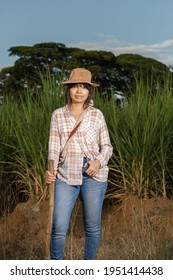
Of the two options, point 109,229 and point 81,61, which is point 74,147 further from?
point 81,61

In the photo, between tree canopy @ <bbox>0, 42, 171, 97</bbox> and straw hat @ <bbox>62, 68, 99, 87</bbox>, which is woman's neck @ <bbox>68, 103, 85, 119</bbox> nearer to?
straw hat @ <bbox>62, 68, 99, 87</bbox>

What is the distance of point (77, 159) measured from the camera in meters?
4.53

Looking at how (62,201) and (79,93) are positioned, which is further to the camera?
(79,93)

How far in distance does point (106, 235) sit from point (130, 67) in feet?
73.1

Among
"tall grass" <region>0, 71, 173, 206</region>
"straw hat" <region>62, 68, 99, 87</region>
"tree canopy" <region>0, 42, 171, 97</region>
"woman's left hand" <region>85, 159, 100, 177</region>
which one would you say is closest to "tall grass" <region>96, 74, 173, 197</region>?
"tall grass" <region>0, 71, 173, 206</region>

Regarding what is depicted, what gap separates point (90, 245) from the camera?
187 inches

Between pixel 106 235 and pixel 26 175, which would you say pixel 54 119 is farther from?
pixel 26 175

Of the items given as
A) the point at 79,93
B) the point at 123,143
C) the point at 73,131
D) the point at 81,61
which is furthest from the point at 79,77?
the point at 81,61

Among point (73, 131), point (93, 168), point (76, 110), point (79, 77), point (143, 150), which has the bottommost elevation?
point (143, 150)

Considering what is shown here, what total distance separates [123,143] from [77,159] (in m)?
2.80

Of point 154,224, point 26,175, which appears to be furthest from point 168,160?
point 26,175

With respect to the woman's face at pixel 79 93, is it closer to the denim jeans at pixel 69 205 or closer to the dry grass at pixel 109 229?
the denim jeans at pixel 69 205

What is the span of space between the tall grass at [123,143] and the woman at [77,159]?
8.03 ft
